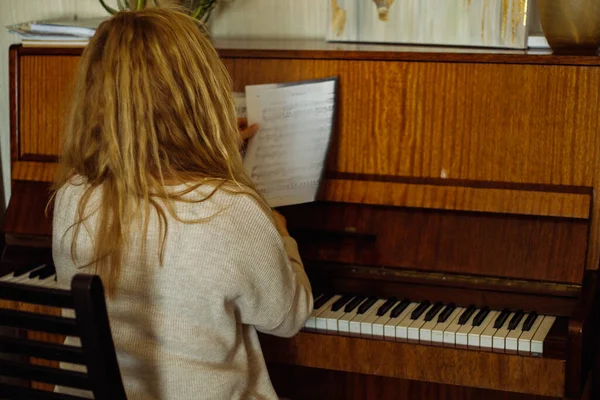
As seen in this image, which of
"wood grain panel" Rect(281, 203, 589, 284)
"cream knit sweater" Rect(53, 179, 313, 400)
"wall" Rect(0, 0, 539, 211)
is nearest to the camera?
"cream knit sweater" Rect(53, 179, 313, 400)

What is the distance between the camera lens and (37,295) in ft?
4.30

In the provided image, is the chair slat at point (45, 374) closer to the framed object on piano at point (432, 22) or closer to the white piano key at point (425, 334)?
the white piano key at point (425, 334)

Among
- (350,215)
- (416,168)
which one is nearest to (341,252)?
(350,215)

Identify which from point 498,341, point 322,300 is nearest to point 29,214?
point 322,300

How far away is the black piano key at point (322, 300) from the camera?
208cm

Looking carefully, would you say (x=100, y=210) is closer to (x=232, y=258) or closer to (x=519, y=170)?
(x=232, y=258)

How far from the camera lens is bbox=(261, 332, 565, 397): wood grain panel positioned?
183 cm

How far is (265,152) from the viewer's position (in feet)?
7.02

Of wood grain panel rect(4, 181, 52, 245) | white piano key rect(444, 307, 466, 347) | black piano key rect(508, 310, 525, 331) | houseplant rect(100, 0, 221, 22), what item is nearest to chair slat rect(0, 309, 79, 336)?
white piano key rect(444, 307, 466, 347)

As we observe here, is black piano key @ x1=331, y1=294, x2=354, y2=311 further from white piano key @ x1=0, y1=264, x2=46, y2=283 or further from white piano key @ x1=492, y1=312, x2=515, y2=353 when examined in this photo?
white piano key @ x1=0, y1=264, x2=46, y2=283

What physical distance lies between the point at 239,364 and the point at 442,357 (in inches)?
18.7

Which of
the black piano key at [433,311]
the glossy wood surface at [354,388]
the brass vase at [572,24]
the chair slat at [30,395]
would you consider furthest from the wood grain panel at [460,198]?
the chair slat at [30,395]

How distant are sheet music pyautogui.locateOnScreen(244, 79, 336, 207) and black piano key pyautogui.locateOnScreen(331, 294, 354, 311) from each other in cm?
25

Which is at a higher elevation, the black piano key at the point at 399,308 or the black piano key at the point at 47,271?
the black piano key at the point at 399,308
